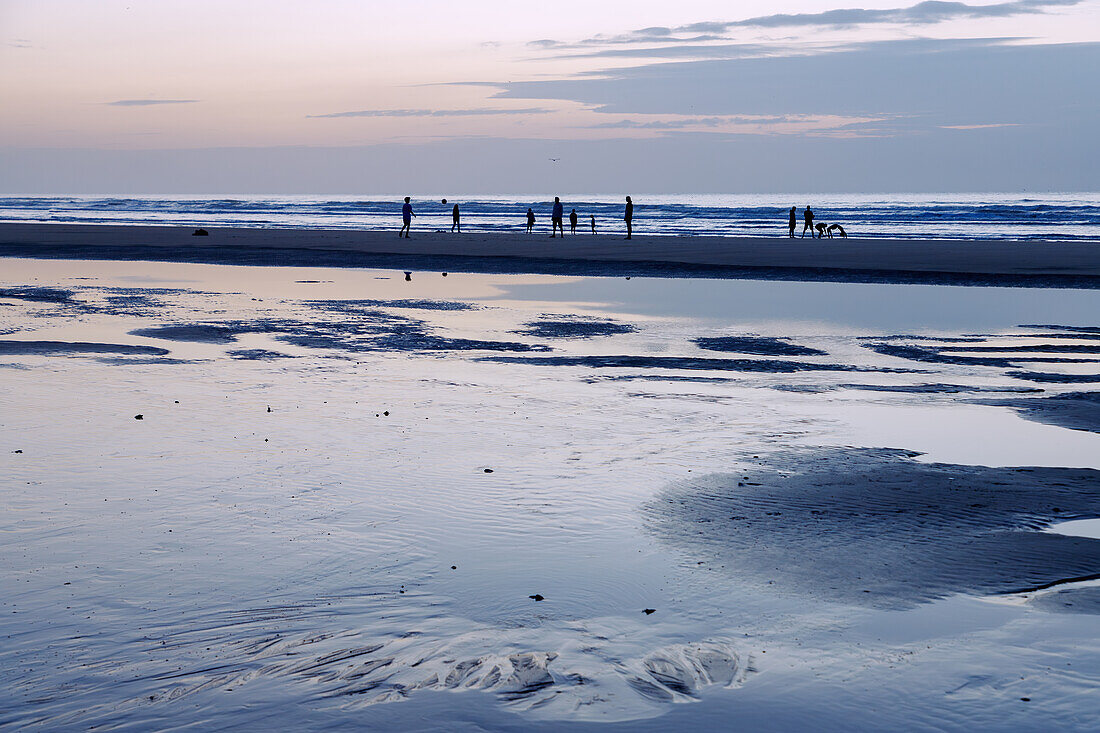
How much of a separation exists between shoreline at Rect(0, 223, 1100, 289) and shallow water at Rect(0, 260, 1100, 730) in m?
16.1

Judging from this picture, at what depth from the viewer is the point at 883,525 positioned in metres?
7.08

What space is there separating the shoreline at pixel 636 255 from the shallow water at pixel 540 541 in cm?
1607

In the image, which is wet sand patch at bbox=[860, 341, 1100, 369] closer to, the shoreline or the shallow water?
the shallow water

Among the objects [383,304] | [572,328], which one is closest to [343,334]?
[572,328]

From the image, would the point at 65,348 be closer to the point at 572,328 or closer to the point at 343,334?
the point at 343,334

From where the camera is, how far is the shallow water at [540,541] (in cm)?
461

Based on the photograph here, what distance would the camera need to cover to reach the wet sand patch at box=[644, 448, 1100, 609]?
6.09 meters

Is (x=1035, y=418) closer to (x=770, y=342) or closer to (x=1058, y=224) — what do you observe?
(x=770, y=342)

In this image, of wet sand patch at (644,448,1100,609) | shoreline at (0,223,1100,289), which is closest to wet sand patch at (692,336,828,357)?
wet sand patch at (644,448,1100,609)

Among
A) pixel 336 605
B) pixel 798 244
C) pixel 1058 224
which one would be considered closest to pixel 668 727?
pixel 336 605

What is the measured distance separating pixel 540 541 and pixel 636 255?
30524 mm

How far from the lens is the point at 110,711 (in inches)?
171

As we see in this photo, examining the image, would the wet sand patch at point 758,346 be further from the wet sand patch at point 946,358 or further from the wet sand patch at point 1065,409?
the wet sand patch at point 1065,409

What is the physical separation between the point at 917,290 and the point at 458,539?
→ 68.2ft
